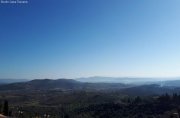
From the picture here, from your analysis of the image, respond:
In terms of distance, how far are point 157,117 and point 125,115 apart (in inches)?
1032

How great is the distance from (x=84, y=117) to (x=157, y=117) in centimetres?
4756

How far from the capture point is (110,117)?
19550 centimetres

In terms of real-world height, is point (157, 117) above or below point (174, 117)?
below

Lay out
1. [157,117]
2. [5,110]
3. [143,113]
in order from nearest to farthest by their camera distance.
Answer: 1. [5,110]
2. [157,117]
3. [143,113]

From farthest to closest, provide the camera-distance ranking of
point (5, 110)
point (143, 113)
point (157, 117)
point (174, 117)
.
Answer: point (143, 113)
point (157, 117)
point (5, 110)
point (174, 117)

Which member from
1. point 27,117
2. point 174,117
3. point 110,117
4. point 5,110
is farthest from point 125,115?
point 174,117

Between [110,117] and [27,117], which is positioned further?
[110,117]

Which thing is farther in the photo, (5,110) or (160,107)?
(160,107)

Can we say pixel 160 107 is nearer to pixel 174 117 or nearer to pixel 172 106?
pixel 172 106

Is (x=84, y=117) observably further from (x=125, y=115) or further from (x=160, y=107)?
(x=160, y=107)

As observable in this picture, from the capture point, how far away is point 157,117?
172125 mm

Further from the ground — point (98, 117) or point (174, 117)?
point (174, 117)

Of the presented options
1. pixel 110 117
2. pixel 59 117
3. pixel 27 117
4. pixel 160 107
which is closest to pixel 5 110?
pixel 27 117

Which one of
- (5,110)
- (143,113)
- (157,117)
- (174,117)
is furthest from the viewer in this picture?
(143,113)
